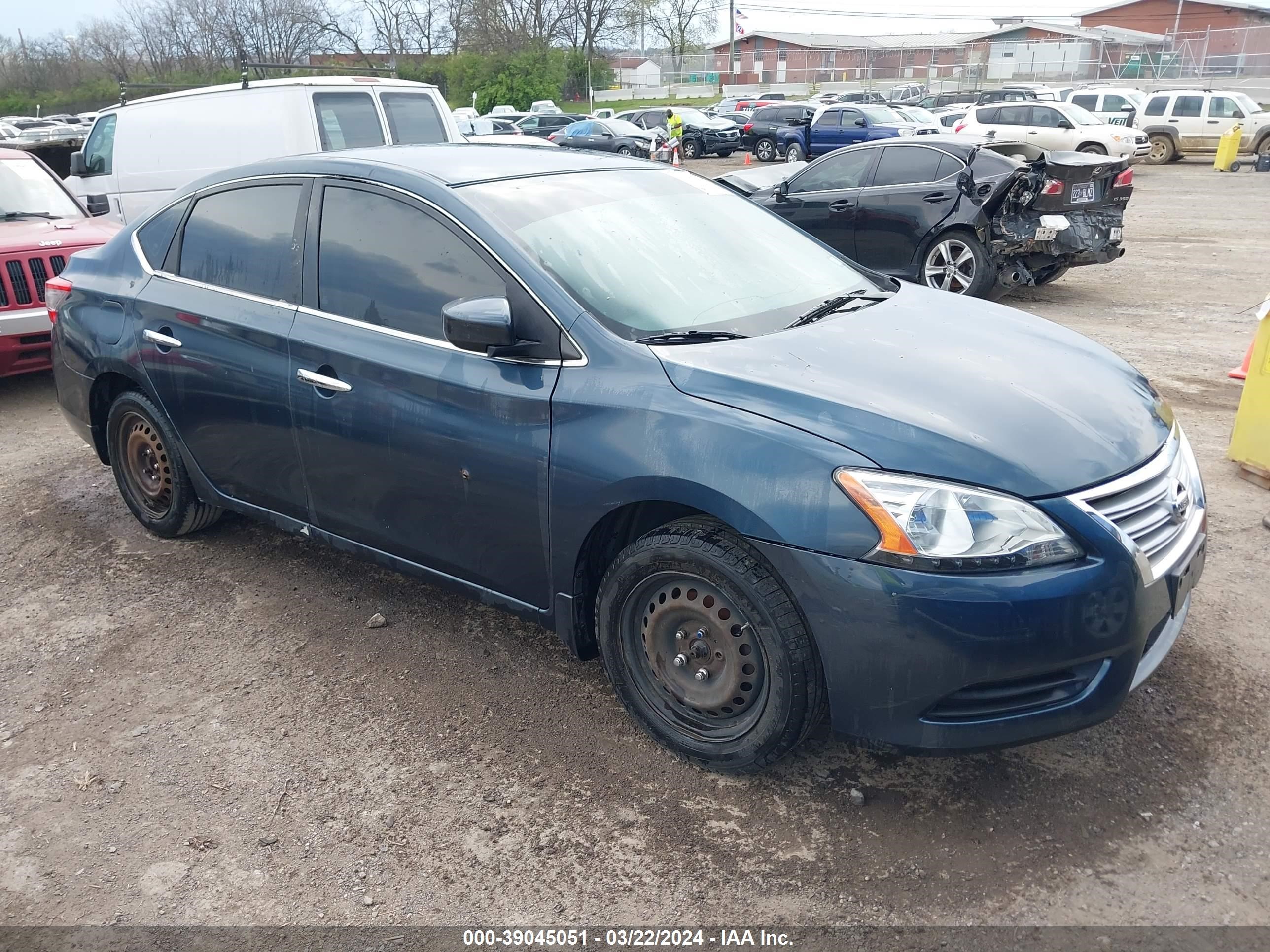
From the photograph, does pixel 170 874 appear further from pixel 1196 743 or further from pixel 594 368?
pixel 1196 743

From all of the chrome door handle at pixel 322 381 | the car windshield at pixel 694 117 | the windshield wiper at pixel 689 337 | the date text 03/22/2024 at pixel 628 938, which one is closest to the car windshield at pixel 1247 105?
the car windshield at pixel 694 117

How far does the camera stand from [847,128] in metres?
25.4

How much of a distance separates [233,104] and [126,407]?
17.3ft

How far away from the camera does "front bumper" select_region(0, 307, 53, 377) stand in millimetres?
6785

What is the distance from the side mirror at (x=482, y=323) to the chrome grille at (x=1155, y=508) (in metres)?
1.66

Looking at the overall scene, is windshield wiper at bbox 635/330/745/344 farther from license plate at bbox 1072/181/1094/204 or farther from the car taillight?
license plate at bbox 1072/181/1094/204

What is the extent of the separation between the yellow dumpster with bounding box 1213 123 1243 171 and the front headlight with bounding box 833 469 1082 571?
2635 centimetres

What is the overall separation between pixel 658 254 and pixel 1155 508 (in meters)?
1.73

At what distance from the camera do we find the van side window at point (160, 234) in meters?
4.38

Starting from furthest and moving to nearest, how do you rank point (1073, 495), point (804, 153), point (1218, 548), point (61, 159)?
point (804, 153) → point (61, 159) → point (1218, 548) → point (1073, 495)

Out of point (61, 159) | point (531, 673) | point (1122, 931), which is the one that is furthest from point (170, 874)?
point (61, 159)

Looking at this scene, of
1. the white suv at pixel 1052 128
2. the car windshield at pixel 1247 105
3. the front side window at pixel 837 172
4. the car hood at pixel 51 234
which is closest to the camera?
the car hood at pixel 51 234

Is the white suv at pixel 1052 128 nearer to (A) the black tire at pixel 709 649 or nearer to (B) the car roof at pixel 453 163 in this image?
(B) the car roof at pixel 453 163

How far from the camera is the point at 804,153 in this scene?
26.9 meters
